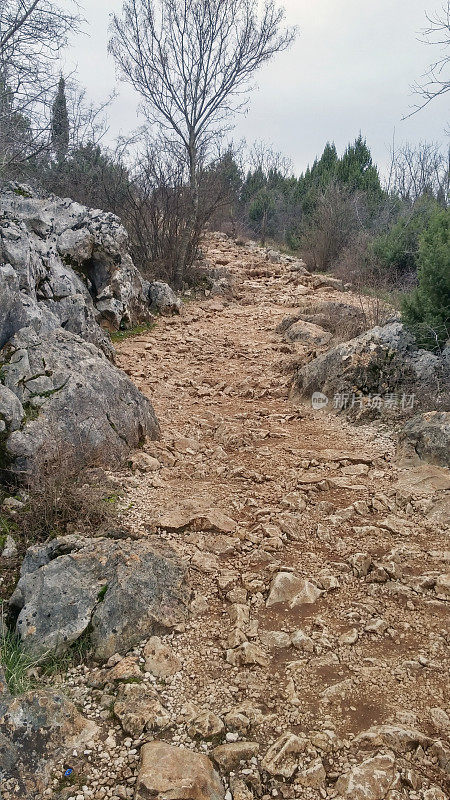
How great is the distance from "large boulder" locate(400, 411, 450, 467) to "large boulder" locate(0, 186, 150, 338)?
9.72ft

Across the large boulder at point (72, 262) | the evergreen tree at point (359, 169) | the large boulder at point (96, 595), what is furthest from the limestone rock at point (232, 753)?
the evergreen tree at point (359, 169)

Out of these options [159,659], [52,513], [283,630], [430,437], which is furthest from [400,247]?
[159,659]

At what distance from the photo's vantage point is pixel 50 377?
3596 millimetres

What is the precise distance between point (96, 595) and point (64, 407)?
1569 mm

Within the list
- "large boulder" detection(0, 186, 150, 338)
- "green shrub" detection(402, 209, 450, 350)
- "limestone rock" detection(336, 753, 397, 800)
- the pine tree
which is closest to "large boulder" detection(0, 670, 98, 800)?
"limestone rock" detection(336, 753, 397, 800)

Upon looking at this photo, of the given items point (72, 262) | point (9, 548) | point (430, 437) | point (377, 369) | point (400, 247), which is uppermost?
point (400, 247)

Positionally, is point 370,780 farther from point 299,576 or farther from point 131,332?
point 131,332

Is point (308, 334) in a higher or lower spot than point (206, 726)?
higher

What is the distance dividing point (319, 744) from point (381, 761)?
0.19 metres

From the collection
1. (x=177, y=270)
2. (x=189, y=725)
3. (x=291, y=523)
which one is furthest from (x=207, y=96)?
(x=189, y=725)

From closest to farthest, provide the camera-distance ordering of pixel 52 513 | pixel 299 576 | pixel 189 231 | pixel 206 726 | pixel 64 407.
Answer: pixel 206 726 < pixel 299 576 < pixel 52 513 < pixel 64 407 < pixel 189 231

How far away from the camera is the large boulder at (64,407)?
3094mm

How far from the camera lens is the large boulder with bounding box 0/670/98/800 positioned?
1524mm

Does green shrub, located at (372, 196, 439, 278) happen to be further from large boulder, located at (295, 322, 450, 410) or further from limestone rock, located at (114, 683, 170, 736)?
limestone rock, located at (114, 683, 170, 736)
